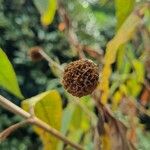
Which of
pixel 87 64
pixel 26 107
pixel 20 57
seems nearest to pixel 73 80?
pixel 87 64

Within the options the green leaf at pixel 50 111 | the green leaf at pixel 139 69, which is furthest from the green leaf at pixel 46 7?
the green leaf at pixel 139 69

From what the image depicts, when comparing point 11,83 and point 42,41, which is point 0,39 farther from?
point 11,83

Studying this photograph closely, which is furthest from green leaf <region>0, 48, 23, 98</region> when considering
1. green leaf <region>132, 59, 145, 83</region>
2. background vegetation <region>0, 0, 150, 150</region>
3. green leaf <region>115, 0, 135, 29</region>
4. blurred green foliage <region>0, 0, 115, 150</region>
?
blurred green foliage <region>0, 0, 115, 150</region>

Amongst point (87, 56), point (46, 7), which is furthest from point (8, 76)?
point (87, 56)

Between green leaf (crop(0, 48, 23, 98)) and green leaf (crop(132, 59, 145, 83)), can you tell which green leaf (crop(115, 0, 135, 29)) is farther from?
green leaf (crop(132, 59, 145, 83))

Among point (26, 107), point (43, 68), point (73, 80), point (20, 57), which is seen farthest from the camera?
point (43, 68)

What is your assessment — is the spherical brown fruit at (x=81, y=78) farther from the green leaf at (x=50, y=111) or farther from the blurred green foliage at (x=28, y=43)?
the blurred green foliage at (x=28, y=43)
